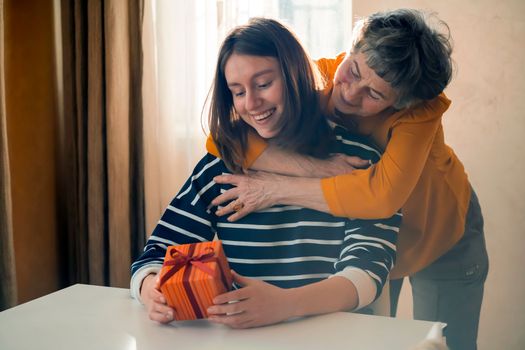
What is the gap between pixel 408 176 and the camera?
1.13 meters

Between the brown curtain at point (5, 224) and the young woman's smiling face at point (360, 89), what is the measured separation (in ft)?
3.37

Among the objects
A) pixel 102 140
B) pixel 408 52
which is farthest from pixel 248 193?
pixel 102 140

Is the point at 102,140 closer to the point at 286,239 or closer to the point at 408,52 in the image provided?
the point at 286,239

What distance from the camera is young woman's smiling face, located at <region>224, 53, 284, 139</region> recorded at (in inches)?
45.9

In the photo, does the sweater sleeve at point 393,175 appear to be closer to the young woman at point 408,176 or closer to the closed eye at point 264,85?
the young woman at point 408,176

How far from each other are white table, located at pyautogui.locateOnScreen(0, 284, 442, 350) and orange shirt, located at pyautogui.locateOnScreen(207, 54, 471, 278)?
0.23 metres

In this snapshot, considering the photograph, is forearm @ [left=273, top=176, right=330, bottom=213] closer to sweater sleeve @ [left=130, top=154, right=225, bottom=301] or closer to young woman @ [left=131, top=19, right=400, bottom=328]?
young woman @ [left=131, top=19, right=400, bottom=328]

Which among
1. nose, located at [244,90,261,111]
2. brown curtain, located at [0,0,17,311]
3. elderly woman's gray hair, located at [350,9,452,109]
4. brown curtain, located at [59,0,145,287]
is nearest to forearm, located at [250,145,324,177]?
nose, located at [244,90,261,111]

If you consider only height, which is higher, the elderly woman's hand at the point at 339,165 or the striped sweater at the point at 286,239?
the elderly woman's hand at the point at 339,165

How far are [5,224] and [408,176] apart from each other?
120 cm

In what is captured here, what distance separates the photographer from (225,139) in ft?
4.15

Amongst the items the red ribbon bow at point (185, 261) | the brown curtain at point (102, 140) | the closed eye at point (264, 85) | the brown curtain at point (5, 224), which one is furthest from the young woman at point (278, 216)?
the brown curtain at point (5, 224)

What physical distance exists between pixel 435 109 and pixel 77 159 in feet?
3.91

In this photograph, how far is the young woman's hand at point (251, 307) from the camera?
99cm
